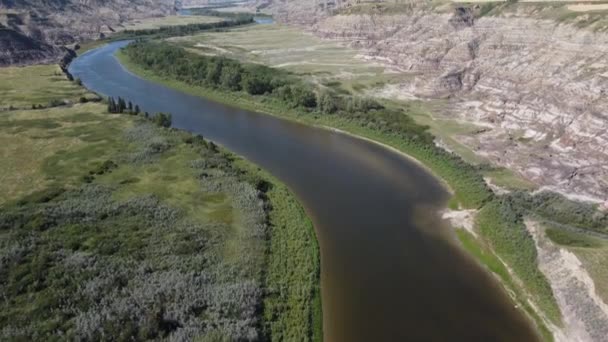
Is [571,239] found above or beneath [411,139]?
beneath

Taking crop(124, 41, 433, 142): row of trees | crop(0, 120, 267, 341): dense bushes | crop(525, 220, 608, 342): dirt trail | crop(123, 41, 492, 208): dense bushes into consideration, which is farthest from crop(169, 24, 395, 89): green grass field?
crop(525, 220, 608, 342): dirt trail

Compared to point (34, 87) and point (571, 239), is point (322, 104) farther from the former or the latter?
point (34, 87)

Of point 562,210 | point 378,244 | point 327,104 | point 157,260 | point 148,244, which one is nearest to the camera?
point 157,260

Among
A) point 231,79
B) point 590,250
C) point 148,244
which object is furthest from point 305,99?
point 590,250

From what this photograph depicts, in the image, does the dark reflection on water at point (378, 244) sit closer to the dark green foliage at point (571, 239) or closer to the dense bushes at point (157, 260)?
the dense bushes at point (157, 260)

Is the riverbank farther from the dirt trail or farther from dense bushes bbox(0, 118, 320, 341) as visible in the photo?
dense bushes bbox(0, 118, 320, 341)

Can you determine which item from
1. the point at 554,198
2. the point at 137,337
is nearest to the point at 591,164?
the point at 554,198
